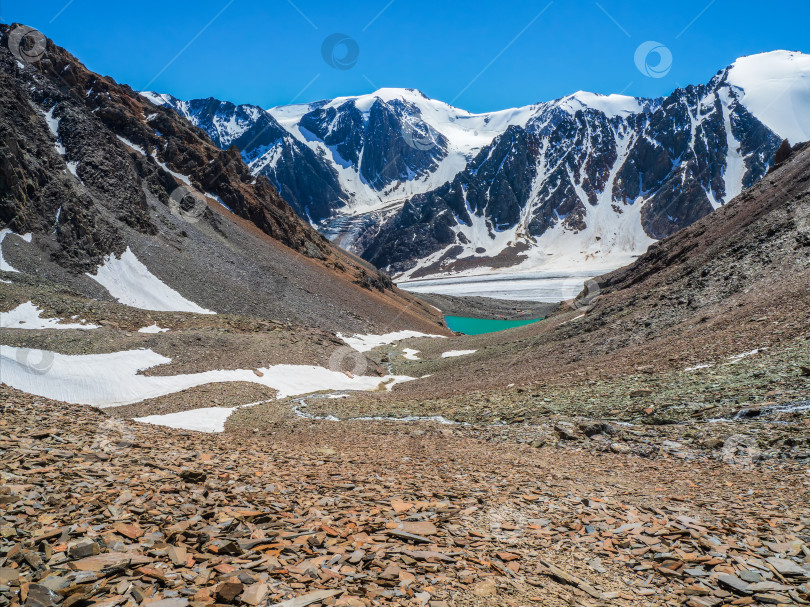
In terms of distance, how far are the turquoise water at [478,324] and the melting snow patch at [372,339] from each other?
4907cm

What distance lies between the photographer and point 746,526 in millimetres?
7668

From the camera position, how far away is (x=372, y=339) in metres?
75.9

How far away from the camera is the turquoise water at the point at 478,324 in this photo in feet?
Result: 447

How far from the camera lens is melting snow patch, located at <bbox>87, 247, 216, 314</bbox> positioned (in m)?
58.8

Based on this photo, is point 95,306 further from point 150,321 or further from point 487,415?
point 487,415

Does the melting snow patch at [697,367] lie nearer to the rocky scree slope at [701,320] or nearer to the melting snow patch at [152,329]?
the rocky scree slope at [701,320]

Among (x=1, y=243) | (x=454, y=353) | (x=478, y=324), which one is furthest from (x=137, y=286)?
(x=478, y=324)

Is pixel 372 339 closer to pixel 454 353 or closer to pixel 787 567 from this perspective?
pixel 454 353

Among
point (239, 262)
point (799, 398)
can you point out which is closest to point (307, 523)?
point (799, 398)

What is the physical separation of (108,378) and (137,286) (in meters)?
37.7

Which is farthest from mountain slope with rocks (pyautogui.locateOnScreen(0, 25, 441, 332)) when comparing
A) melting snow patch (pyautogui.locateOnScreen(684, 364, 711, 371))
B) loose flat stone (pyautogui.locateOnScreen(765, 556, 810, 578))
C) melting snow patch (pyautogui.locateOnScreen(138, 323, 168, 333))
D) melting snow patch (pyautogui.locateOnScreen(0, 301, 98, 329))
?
loose flat stone (pyautogui.locateOnScreen(765, 556, 810, 578))

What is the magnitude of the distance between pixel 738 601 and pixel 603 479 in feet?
16.9

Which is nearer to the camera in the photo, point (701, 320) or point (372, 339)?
point (701, 320)

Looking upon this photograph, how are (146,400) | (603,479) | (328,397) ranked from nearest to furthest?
(603,479) < (146,400) < (328,397)
